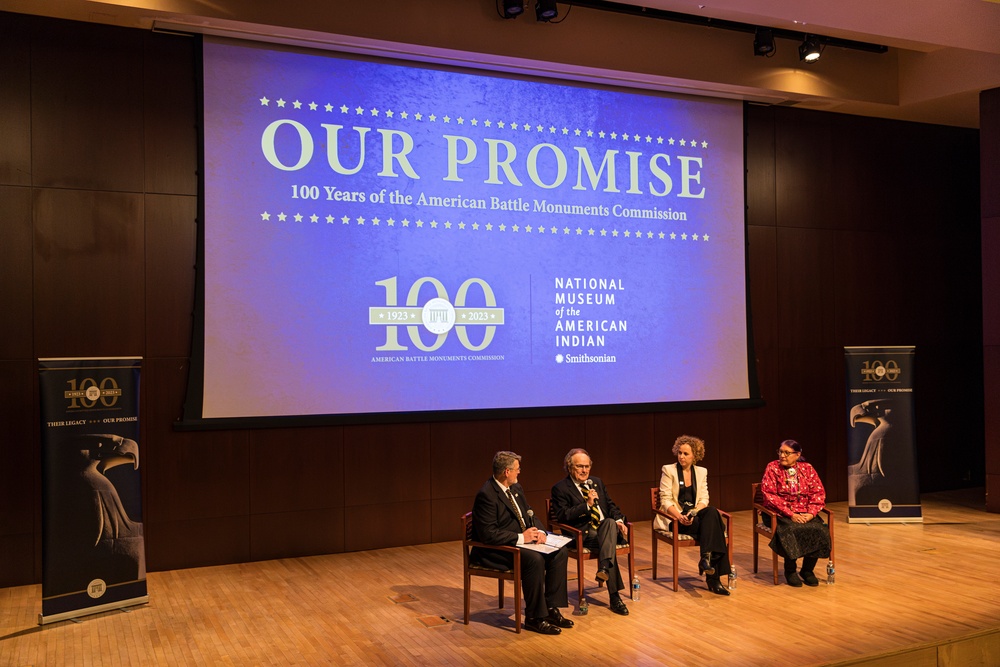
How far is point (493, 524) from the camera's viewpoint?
16.6 ft

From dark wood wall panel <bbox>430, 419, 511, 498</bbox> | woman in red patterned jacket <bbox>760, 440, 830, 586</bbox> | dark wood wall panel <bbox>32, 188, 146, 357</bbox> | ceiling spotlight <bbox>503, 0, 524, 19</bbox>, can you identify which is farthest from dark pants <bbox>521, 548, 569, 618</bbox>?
ceiling spotlight <bbox>503, 0, 524, 19</bbox>

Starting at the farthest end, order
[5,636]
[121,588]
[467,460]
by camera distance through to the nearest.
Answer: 1. [467,460]
2. [121,588]
3. [5,636]

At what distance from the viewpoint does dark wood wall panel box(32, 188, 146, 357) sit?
6.20 metres

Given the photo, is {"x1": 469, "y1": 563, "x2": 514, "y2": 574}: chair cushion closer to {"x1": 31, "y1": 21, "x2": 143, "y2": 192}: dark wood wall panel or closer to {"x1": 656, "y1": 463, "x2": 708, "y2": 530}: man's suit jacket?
{"x1": 656, "y1": 463, "x2": 708, "y2": 530}: man's suit jacket

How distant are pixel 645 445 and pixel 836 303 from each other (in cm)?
266

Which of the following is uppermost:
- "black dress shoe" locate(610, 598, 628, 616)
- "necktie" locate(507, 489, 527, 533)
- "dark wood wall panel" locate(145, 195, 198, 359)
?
"dark wood wall panel" locate(145, 195, 198, 359)

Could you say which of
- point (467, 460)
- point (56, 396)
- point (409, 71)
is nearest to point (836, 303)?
point (467, 460)

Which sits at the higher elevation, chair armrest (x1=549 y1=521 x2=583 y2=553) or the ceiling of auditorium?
the ceiling of auditorium

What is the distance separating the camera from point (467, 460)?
24.6ft

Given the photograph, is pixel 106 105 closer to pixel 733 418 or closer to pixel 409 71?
pixel 409 71

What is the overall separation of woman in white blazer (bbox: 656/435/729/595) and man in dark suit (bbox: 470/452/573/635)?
113 cm

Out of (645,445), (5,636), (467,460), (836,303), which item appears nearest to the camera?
(5,636)

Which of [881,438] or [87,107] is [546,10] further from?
[881,438]

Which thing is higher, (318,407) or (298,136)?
(298,136)
